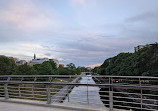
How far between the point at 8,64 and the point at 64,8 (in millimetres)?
43878

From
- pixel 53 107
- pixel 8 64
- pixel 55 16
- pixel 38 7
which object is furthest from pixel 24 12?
pixel 8 64

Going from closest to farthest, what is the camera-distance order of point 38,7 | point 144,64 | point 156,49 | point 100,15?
1. point 38,7
2. point 100,15
3. point 156,49
4. point 144,64

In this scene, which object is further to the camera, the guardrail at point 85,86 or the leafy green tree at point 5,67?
the leafy green tree at point 5,67

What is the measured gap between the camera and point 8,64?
47000 mm

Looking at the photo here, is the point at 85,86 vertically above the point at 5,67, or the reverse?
the point at 5,67

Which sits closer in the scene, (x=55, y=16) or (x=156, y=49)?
(x=55, y=16)

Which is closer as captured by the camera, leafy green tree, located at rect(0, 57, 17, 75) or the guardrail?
the guardrail

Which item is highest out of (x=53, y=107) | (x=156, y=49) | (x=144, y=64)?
(x=156, y=49)

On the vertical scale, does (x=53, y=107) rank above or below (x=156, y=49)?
below

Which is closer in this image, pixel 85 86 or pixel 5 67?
pixel 85 86

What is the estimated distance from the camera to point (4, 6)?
9.86 meters

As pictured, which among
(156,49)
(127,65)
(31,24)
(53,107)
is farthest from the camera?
(127,65)

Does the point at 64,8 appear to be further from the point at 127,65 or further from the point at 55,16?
the point at 127,65

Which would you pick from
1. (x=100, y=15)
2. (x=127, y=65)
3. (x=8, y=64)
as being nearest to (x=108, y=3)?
(x=100, y=15)
